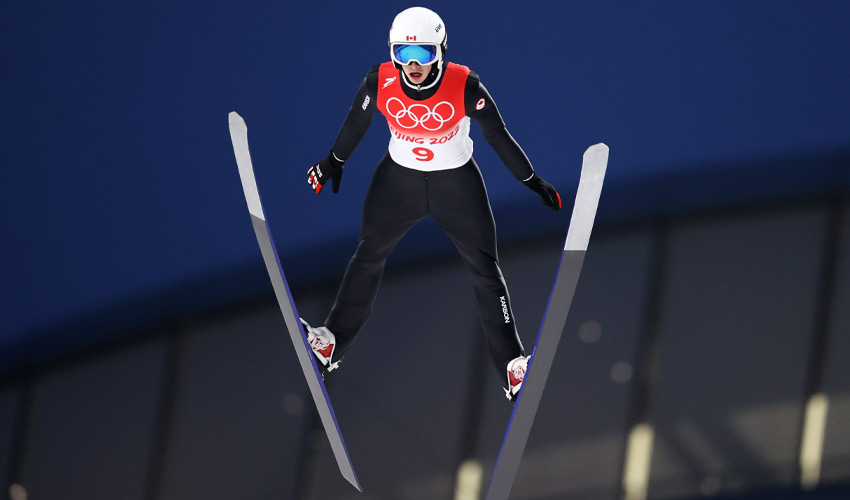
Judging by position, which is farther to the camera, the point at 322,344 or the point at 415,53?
the point at 322,344

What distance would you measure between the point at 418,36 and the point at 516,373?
144 centimetres

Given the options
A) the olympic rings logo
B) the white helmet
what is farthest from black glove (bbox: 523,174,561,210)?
the white helmet

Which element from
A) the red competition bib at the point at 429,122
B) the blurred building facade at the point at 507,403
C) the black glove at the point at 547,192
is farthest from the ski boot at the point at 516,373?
the blurred building facade at the point at 507,403

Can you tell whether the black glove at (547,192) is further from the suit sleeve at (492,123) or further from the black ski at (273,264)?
the black ski at (273,264)

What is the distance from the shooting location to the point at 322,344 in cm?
397

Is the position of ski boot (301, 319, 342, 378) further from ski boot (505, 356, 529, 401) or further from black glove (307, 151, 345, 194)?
ski boot (505, 356, 529, 401)

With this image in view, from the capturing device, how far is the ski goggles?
328 cm

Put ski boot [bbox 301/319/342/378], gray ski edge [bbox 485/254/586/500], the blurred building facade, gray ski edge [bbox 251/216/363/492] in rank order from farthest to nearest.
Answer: the blurred building facade, ski boot [bbox 301/319/342/378], gray ski edge [bbox 251/216/363/492], gray ski edge [bbox 485/254/586/500]

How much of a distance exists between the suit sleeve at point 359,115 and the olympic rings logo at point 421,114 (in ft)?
0.34

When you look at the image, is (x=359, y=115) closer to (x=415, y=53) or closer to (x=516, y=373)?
(x=415, y=53)

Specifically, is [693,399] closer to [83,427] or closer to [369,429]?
[369,429]

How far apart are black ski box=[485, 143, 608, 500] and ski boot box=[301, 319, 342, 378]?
32.5 inches

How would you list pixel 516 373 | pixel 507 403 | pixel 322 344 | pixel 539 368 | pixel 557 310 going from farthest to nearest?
1. pixel 507 403
2. pixel 322 344
3. pixel 516 373
4. pixel 539 368
5. pixel 557 310

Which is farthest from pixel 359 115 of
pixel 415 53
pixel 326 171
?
pixel 415 53
